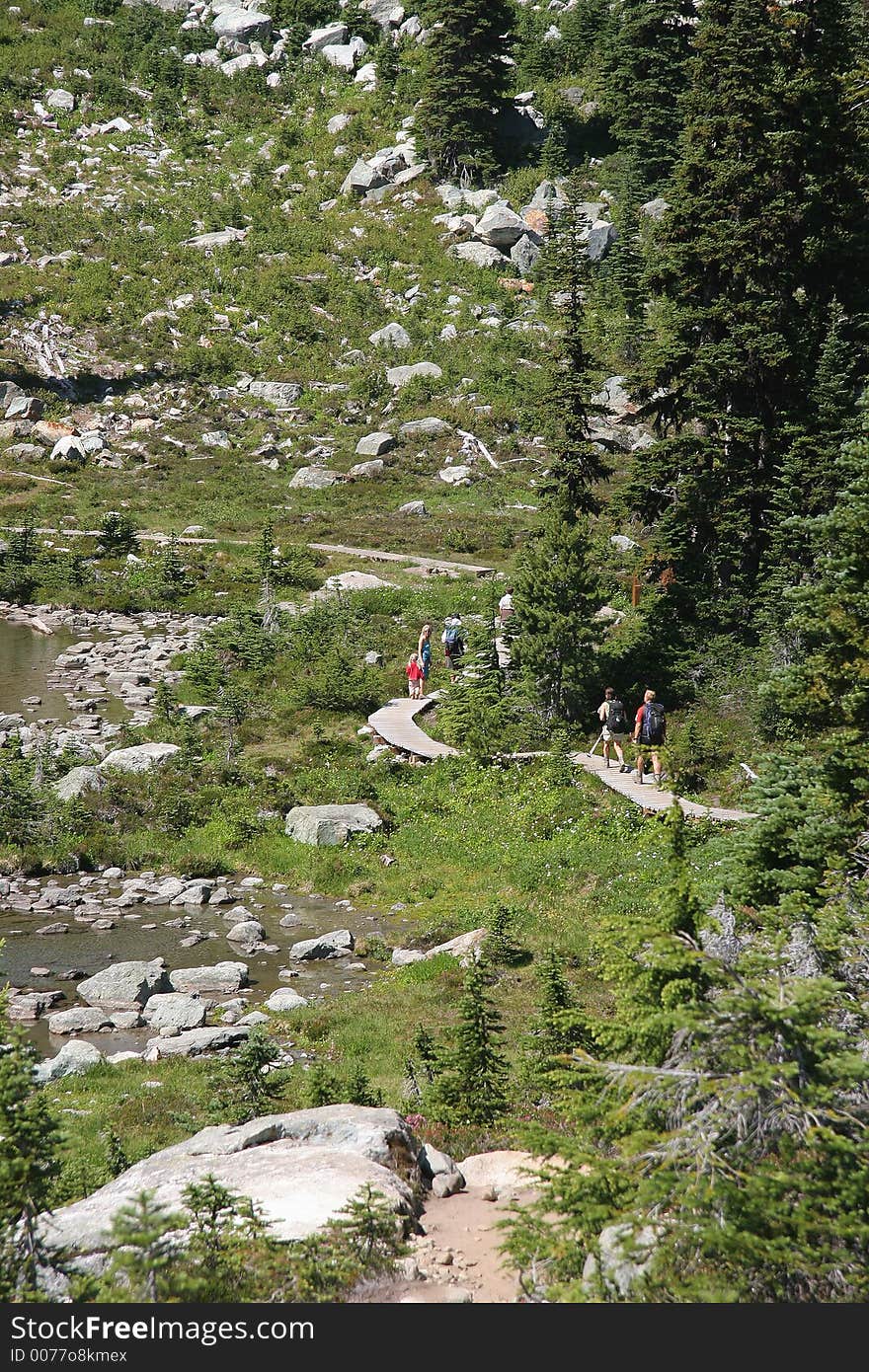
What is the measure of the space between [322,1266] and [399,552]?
35.4 m

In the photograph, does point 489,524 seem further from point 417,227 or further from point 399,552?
point 417,227

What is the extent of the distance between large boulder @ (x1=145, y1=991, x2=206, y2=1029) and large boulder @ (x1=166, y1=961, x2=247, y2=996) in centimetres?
69

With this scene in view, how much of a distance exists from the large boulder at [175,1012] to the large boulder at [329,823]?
598cm

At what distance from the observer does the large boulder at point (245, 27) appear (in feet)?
267

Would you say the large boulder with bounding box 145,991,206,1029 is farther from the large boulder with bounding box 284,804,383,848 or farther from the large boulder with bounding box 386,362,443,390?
the large boulder with bounding box 386,362,443,390

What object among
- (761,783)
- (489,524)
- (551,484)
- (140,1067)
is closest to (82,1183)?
(140,1067)

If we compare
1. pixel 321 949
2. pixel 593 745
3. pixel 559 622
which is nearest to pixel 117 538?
pixel 559 622

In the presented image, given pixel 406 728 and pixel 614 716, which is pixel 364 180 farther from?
pixel 614 716

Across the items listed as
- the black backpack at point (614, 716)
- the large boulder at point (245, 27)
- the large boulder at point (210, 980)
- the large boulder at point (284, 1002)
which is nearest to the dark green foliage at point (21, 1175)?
the large boulder at point (284, 1002)

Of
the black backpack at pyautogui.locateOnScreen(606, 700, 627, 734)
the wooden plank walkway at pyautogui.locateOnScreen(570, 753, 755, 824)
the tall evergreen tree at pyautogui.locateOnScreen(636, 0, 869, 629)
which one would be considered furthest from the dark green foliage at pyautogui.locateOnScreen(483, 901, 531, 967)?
the tall evergreen tree at pyautogui.locateOnScreen(636, 0, 869, 629)

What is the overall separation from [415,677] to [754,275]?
12.1 meters

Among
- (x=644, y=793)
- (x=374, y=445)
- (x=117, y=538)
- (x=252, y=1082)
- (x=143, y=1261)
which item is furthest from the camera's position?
(x=374, y=445)

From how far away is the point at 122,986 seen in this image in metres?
14.8

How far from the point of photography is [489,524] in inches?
1727
